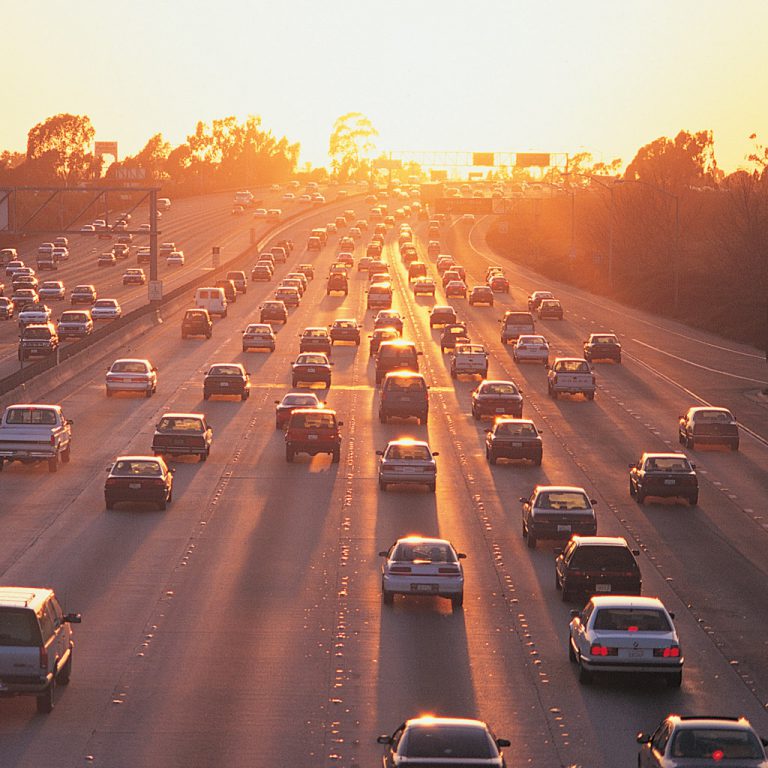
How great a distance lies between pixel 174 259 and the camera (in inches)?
5758

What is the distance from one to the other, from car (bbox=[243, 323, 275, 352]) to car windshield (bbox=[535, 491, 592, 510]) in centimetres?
4762

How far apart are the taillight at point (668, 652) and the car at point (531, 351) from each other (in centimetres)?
5584

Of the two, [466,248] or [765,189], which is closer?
[765,189]

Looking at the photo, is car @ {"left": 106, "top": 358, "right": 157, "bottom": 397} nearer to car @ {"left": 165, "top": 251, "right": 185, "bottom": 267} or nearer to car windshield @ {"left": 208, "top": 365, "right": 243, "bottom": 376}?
car windshield @ {"left": 208, "top": 365, "right": 243, "bottom": 376}

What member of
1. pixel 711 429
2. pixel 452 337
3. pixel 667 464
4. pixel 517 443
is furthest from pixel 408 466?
pixel 452 337

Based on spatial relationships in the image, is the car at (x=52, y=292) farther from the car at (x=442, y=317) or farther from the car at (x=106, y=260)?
the car at (x=106, y=260)

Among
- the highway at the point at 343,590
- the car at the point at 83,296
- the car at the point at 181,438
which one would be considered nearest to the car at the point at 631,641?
the highway at the point at 343,590

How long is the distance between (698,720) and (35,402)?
4750 centimetres

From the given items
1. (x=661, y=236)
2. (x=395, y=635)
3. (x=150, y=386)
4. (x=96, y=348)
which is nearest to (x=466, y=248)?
(x=661, y=236)

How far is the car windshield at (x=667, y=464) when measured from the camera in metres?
43.1

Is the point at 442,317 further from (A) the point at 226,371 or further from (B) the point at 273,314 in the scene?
(A) the point at 226,371

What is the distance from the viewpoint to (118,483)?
40656 mm

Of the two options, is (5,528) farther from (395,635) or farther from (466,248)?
(466,248)

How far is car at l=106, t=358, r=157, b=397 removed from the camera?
6494cm
